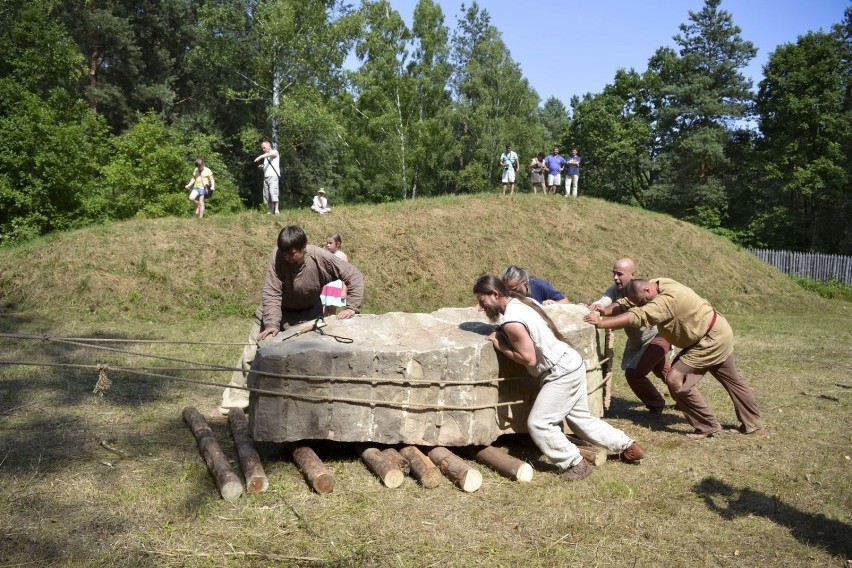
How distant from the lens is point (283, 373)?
18.4 feet

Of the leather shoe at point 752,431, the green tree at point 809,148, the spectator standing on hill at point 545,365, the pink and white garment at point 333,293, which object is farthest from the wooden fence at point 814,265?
the spectator standing on hill at point 545,365

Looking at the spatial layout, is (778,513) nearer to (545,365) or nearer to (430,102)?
(545,365)

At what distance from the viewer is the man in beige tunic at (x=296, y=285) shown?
6450mm

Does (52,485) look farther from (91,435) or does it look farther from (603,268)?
(603,268)

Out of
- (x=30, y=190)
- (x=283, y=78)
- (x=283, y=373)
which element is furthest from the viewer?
(x=283, y=78)

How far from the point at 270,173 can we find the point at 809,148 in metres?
33.1

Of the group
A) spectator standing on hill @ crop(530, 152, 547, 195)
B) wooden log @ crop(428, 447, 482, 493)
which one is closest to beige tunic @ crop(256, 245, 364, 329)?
wooden log @ crop(428, 447, 482, 493)

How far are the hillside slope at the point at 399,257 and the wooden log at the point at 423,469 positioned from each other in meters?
10.3

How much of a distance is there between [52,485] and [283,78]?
30.2m

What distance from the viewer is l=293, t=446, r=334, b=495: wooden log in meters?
5.29

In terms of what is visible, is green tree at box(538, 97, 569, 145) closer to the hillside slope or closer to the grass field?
the hillside slope

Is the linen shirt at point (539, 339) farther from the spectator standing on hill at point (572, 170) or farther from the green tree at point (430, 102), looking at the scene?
the green tree at point (430, 102)

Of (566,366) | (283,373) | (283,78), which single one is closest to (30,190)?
(283,78)

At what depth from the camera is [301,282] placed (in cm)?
673
